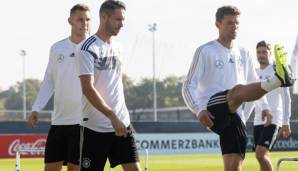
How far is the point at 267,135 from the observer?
1095 cm

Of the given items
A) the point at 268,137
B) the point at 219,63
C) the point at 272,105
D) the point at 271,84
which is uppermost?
the point at 219,63

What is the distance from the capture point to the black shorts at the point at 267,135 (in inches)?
430

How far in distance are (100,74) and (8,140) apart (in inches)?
897

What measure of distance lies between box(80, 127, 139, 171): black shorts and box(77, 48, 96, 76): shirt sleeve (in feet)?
1.93

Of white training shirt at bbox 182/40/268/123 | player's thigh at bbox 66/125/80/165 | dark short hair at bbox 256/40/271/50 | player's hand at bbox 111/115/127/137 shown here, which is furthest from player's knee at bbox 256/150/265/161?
player's hand at bbox 111/115/127/137

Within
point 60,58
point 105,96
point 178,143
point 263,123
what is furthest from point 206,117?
point 178,143

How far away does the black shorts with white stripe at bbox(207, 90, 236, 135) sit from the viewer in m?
7.22

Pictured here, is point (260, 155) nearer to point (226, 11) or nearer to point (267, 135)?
point (267, 135)

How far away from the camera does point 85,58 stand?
6355mm

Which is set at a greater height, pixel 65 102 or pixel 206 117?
pixel 65 102

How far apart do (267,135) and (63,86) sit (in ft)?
13.2

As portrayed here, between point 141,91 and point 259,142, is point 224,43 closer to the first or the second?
point 259,142

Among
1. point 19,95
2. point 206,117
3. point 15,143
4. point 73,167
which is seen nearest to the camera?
point 206,117

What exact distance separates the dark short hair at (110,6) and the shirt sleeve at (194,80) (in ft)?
4.48
